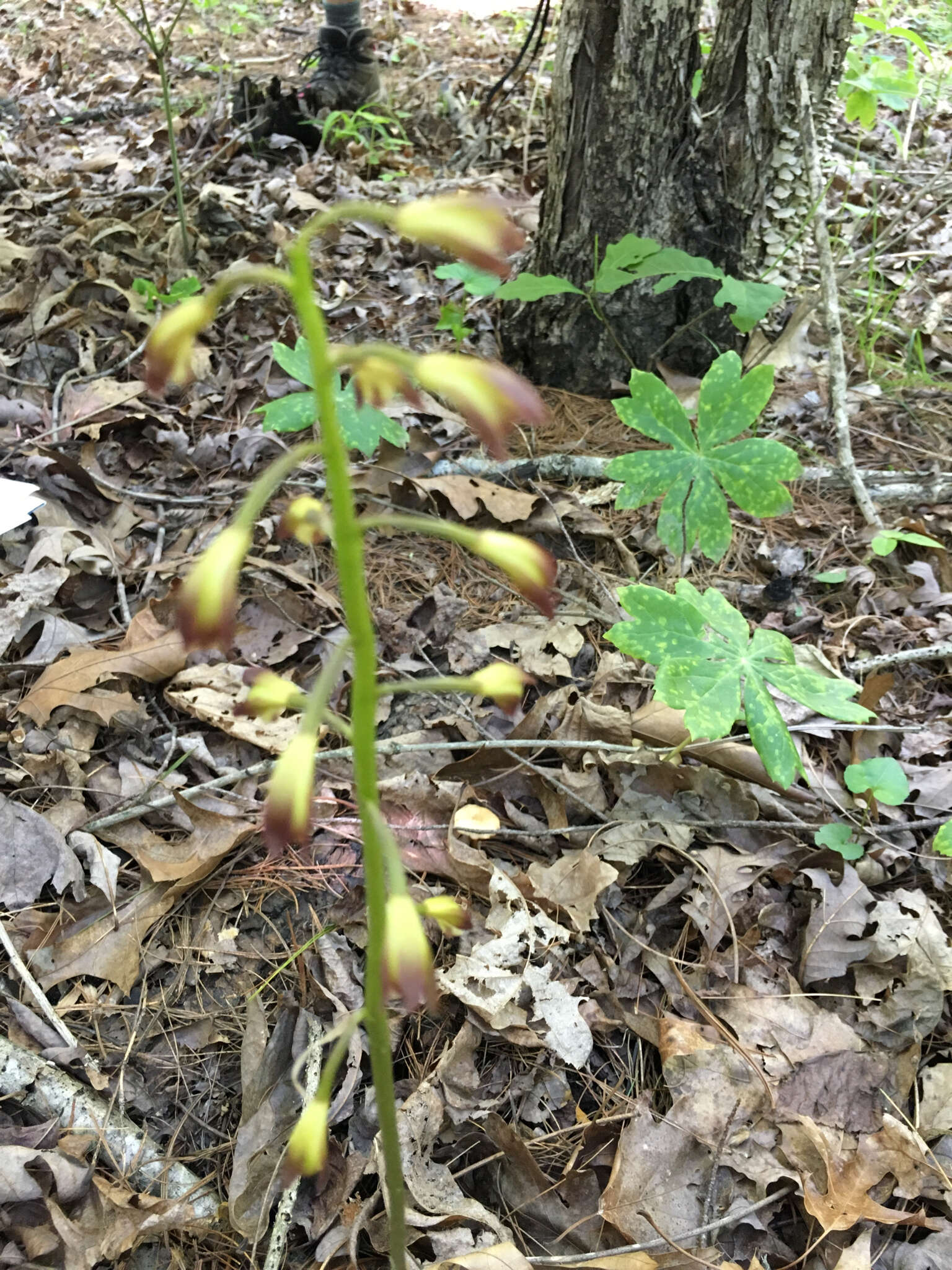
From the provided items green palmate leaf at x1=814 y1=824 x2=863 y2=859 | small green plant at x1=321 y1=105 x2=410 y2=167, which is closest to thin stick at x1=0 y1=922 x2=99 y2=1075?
green palmate leaf at x1=814 y1=824 x2=863 y2=859

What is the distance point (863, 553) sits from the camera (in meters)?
2.77

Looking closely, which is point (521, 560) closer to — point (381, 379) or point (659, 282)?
point (381, 379)

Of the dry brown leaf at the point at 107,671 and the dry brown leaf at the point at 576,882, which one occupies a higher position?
the dry brown leaf at the point at 107,671

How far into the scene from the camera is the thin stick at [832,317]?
9.47 ft

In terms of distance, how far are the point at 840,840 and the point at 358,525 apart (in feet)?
5.25

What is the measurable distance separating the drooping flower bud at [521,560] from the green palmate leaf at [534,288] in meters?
2.30

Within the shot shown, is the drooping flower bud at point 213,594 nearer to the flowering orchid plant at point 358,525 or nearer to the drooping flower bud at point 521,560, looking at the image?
the flowering orchid plant at point 358,525

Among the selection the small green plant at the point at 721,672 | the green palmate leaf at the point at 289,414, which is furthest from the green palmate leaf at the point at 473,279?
the small green plant at the point at 721,672

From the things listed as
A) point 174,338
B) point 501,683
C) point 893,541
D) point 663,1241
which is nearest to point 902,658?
point 893,541

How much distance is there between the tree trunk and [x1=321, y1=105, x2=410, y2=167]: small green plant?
2387 millimetres

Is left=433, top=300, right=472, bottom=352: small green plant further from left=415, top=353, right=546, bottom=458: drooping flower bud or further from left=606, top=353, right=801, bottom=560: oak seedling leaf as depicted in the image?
left=415, top=353, right=546, bottom=458: drooping flower bud

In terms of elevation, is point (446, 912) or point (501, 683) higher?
point (501, 683)

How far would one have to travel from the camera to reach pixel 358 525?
0.86 meters

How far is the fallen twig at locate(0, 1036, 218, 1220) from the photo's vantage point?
60.5 inches
